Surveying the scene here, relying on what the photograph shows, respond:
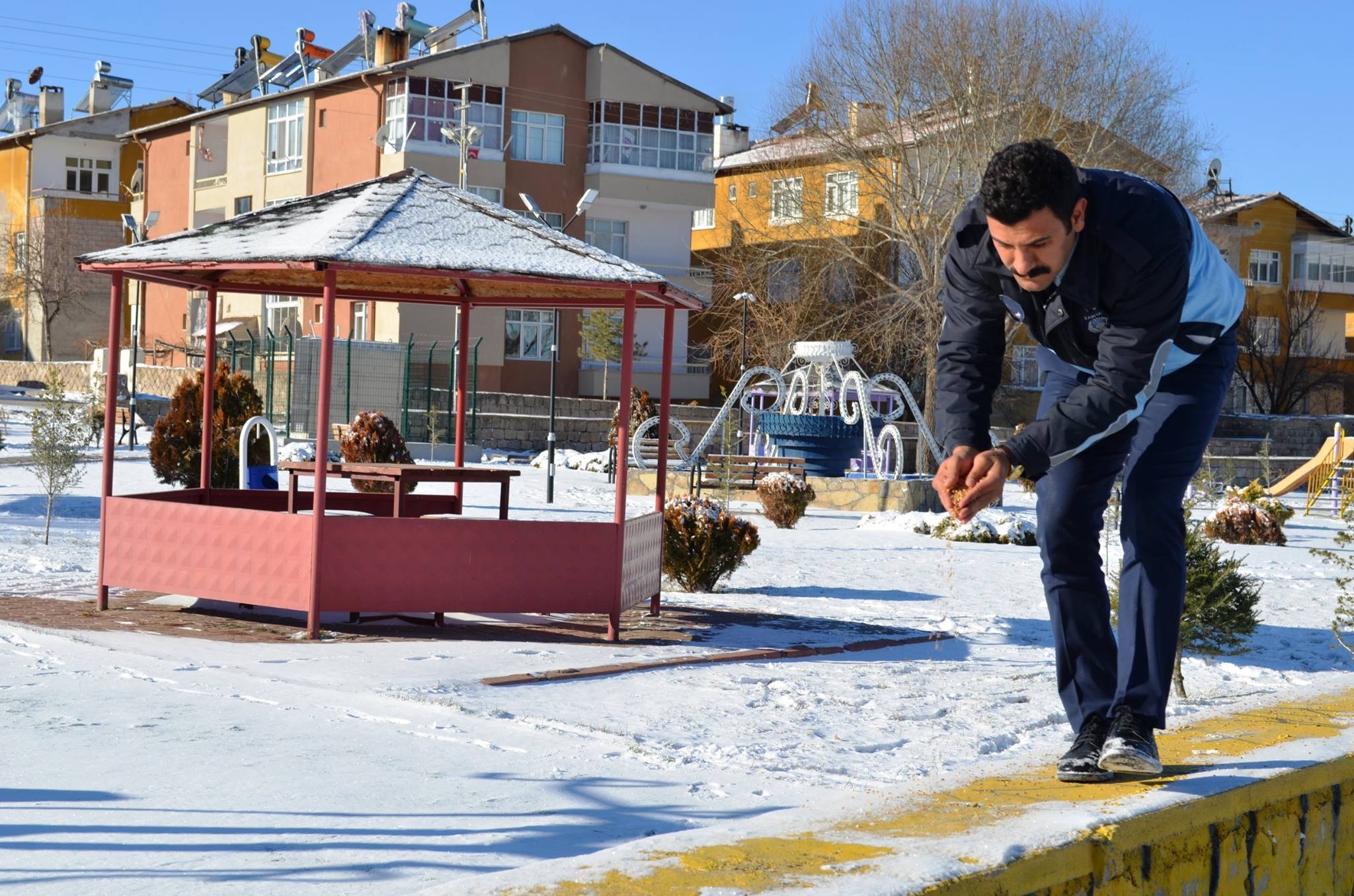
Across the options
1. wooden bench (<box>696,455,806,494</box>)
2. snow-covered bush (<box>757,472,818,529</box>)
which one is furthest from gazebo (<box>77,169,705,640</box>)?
wooden bench (<box>696,455,806,494</box>)

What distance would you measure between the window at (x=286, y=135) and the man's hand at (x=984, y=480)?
4592cm

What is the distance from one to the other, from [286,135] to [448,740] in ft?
147

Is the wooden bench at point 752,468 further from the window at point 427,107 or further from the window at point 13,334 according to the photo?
the window at point 13,334

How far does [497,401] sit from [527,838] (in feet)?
110

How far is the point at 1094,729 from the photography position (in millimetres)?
3797

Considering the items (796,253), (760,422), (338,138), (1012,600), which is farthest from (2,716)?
(338,138)

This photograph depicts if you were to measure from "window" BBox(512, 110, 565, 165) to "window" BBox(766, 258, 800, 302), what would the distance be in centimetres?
741

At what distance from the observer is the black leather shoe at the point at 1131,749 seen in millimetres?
3580

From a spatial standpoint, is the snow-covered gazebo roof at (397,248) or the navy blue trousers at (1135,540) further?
the snow-covered gazebo roof at (397,248)

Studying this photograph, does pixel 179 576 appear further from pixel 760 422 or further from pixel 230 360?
pixel 230 360

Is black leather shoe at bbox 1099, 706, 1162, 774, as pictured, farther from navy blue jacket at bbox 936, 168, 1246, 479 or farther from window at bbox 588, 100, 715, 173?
window at bbox 588, 100, 715, 173

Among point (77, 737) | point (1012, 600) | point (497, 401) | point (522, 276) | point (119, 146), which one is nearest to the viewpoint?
point (77, 737)

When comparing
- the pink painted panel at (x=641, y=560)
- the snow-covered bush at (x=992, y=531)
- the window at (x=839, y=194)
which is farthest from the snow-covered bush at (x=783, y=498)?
the window at (x=839, y=194)

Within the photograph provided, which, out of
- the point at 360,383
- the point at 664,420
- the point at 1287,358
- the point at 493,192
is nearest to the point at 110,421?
the point at 664,420
